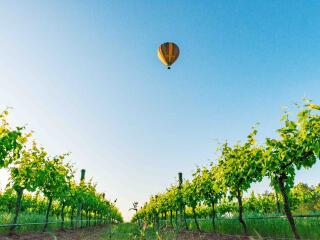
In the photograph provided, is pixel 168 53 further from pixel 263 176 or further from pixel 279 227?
pixel 279 227

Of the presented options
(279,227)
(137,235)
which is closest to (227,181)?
(279,227)

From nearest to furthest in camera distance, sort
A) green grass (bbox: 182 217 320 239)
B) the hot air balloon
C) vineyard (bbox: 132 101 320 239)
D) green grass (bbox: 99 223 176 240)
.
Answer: green grass (bbox: 99 223 176 240)
vineyard (bbox: 132 101 320 239)
green grass (bbox: 182 217 320 239)
the hot air balloon

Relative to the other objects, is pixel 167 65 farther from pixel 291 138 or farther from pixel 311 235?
pixel 311 235

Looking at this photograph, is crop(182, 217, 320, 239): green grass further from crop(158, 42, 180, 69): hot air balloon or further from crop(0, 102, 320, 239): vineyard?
crop(158, 42, 180, 69): hot air balloon

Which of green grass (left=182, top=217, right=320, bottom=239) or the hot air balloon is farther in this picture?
the hot air balloon

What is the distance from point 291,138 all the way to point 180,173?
17701mm

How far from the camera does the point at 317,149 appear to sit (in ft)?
23.6

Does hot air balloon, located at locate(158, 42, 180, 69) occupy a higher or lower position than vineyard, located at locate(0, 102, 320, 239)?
higher

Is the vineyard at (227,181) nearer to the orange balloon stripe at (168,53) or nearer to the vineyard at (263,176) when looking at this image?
the vineyard at (263,176)

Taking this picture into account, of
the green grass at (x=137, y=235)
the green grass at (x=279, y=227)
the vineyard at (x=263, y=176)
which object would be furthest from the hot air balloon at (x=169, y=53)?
the green grass at (x=137, y=235)

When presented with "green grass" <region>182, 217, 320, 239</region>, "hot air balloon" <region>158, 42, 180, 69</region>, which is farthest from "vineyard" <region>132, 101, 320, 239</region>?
"hot air balloon" <region>158, 42, 180, 69</region>

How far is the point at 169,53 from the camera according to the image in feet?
44.8

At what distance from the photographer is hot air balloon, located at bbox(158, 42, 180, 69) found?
→ 13656 mm

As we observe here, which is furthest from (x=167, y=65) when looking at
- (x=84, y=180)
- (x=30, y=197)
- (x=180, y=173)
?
(x=30, y=197)
